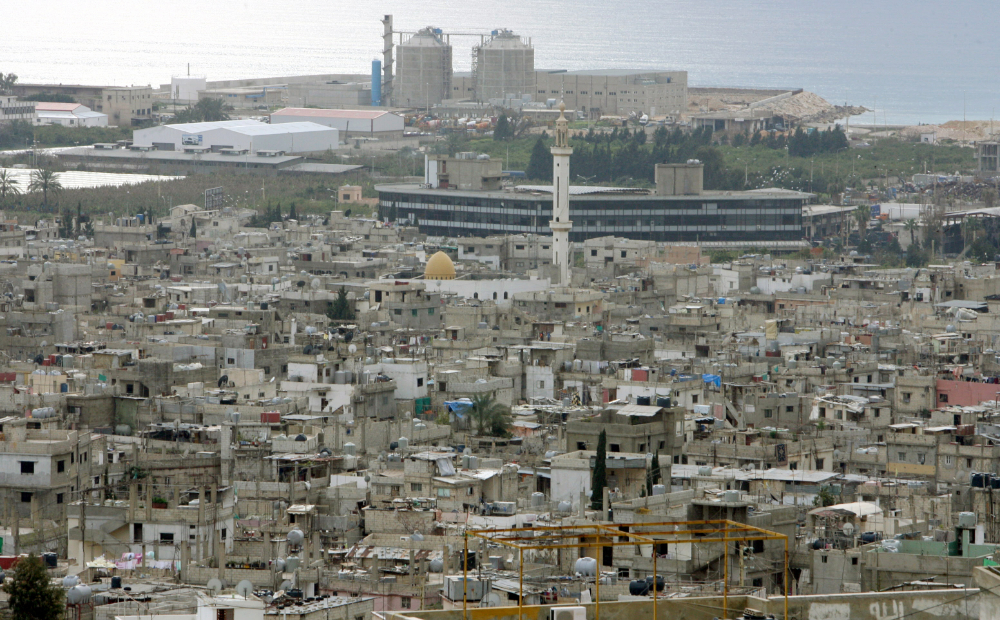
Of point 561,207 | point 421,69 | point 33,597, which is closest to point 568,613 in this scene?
point 33,597

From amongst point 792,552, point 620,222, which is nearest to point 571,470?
point 792,552

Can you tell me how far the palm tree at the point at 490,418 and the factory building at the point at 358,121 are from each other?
8928 centimetres

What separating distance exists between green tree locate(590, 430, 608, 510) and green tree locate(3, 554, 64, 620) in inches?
374

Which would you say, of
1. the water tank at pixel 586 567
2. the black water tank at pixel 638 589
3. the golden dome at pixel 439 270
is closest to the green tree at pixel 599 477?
the water tank at pixel 586 567

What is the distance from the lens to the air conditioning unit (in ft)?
33.4

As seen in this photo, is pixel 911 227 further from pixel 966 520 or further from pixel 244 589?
pixel 244 589

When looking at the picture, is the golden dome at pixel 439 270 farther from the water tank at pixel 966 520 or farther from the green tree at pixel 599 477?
the water tank at pixel 966 520

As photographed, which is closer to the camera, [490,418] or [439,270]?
[490,418]

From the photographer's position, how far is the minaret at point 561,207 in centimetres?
6347

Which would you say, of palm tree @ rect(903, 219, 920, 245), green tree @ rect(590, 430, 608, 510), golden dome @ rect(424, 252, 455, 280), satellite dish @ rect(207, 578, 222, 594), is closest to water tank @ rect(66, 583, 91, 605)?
satellite dish @ rect(207, 578, 222, 594)

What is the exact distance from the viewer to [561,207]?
64875 millimetres

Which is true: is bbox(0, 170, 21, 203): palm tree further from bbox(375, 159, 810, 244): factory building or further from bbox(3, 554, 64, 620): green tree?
bbox(3, 554, 64, 620): green tree

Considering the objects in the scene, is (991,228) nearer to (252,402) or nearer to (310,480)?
(252,402)

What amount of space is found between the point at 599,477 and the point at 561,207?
37.7 metres
